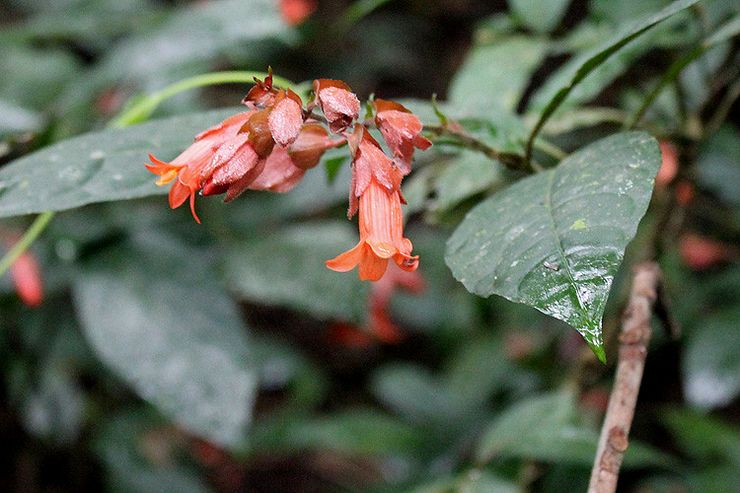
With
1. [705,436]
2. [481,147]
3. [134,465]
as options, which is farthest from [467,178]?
[134,465]

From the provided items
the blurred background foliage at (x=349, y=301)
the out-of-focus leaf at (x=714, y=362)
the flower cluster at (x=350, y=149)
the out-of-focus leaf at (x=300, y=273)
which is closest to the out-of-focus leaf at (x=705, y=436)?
the blurred background foliage at (x=349, y=301)

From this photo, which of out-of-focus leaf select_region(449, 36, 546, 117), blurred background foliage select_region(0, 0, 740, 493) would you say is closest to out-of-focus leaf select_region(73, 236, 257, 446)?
blurred background foliage select_region(0, 0, 740, 493)

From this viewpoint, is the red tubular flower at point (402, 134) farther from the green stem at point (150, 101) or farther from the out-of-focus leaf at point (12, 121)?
the out-of-focus leaf at point (12, 121)

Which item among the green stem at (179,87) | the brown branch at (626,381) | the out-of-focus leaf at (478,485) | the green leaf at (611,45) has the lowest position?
the brown branch at (626,381)

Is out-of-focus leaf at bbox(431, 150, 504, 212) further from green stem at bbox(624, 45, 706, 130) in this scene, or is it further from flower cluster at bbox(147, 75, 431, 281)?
flower cluster at bbox(147, 75, 431, 281)

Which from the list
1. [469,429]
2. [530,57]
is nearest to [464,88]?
[530,57]

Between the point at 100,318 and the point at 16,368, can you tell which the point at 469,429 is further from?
the point at 16,368
